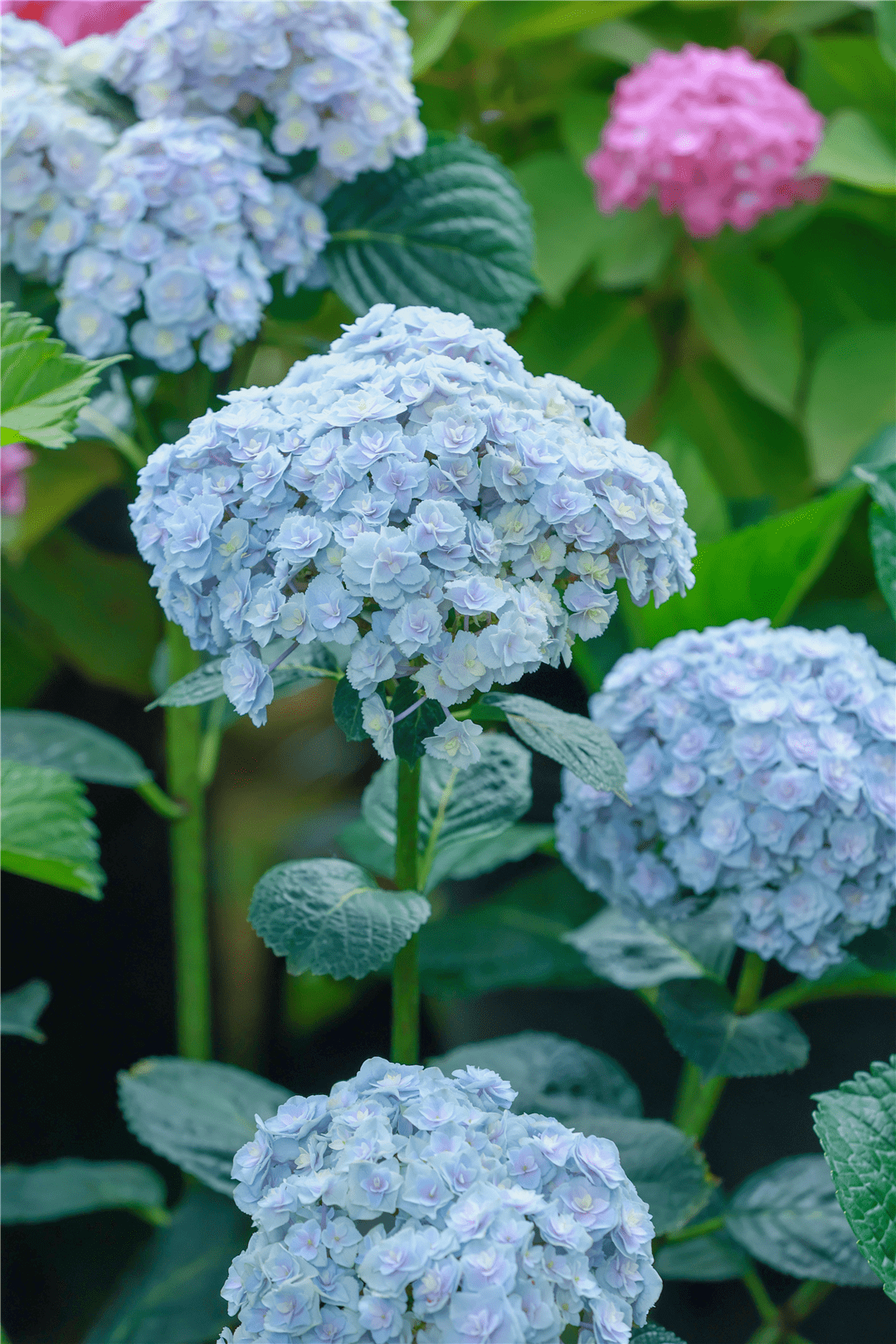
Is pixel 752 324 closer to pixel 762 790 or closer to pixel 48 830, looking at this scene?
pixel 762 790

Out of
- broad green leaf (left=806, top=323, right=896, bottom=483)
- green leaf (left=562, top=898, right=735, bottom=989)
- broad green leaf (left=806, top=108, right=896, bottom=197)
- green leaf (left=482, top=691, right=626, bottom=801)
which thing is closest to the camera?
green leaf (left=482, top=691, right=626, bottom=801)

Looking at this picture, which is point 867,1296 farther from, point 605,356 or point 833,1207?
point 605,356

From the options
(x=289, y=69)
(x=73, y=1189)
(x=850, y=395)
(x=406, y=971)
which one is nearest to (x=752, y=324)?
(x=850, y=395)

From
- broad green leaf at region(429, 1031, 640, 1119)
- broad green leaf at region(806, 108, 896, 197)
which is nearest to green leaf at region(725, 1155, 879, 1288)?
broad green leaf at region(429, 1031, 640, 1119)

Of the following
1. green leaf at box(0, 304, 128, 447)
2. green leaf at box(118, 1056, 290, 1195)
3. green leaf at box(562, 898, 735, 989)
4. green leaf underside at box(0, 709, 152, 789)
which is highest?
green leaf at box(0, 304, 128, 447)

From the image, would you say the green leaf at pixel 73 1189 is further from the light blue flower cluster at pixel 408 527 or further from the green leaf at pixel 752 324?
the green leaf at pixel 752 324

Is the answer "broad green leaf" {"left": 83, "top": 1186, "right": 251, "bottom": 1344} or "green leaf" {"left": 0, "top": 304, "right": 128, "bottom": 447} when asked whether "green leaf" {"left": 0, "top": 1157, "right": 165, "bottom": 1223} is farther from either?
"green leaf" {"left": 0, "top": 304, "right": 128, "bottom": 447}
